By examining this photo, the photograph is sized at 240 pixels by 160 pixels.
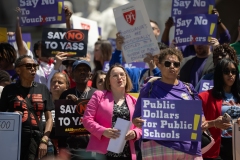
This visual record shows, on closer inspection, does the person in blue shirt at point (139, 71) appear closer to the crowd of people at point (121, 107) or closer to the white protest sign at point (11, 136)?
the crowd of people at point (121, 107)

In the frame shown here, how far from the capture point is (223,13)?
16.5 meters

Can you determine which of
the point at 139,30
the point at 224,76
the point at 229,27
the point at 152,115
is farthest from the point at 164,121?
the point at 229,27

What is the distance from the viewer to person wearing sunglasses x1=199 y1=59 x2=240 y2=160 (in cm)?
866

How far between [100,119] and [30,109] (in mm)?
848

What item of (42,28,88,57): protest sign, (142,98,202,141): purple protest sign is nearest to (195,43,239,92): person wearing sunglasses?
(142,98,202,141): purple protest sign

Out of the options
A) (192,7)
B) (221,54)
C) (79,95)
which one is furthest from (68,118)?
(192,7)

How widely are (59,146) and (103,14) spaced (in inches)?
330

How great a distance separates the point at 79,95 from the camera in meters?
9.30

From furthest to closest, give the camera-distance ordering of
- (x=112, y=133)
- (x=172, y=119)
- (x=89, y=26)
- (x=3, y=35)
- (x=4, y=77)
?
(x=89, y=26)
(x=3, y=35)
(x=4, y=77)
(x=112, y=133)
(x=172, y=119)

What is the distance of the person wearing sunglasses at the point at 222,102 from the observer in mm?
8656

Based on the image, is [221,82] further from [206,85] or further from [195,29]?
[195,29]

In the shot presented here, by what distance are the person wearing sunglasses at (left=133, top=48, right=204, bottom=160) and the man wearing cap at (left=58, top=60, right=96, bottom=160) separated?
1.09 metres

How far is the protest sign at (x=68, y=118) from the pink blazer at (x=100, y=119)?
1.74 ft

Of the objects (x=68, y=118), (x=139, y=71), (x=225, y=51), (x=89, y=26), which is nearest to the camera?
(x=68, y=118)
